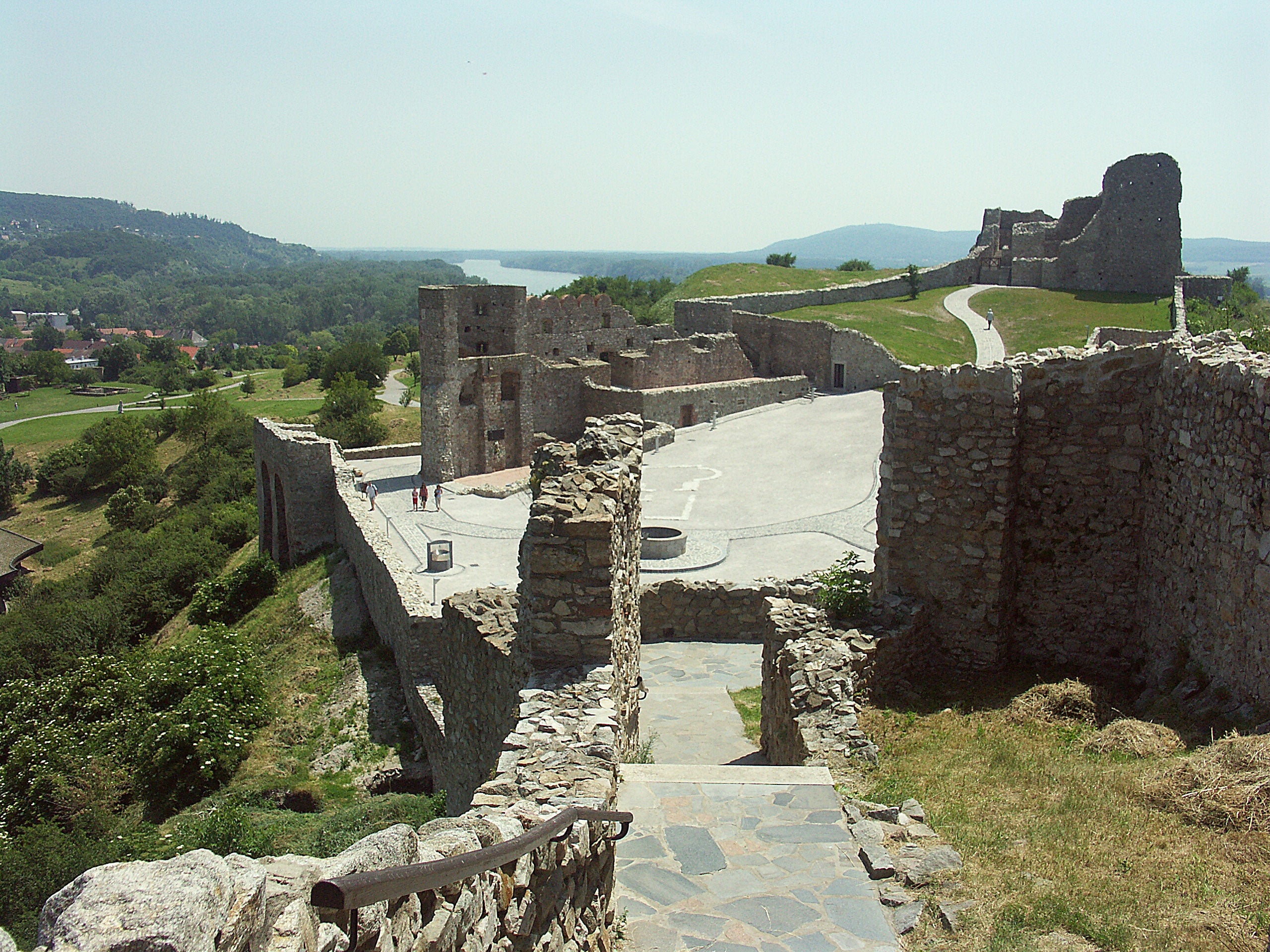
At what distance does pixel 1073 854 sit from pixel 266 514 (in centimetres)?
2955

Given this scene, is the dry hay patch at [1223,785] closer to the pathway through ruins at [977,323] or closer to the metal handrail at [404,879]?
the metal handrail at [404,879]

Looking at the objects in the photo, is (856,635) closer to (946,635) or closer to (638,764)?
(946,635)

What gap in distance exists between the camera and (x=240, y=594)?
84.7ft

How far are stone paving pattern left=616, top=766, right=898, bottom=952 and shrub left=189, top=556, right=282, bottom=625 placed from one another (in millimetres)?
22087

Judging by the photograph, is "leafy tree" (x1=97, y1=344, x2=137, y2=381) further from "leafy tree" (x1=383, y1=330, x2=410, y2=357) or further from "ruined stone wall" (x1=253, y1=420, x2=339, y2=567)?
"ruined stone wall" (x1=253, y1=420, x2=339, y2=567)

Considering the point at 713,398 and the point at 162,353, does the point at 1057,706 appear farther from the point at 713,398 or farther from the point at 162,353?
the point at 162,353

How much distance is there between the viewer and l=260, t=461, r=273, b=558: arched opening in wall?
29453mm

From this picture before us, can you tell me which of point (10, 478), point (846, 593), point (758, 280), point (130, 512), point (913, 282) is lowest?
point (130, 512)

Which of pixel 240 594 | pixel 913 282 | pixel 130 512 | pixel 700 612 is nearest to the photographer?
pixel 700 612

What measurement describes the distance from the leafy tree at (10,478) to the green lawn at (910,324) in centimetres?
4785

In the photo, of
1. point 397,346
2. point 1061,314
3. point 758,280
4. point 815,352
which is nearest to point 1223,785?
point 1061,314

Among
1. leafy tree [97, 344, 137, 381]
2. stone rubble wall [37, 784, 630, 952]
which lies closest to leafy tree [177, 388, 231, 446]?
stone rubble wall [37, 784, 630, 952]

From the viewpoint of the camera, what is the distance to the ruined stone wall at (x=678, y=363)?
39500 mm

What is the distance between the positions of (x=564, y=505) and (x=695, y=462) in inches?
915
